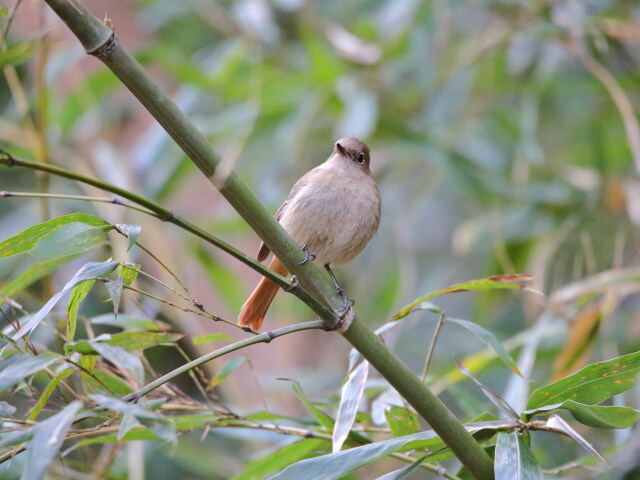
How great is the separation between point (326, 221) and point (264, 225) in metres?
1.19

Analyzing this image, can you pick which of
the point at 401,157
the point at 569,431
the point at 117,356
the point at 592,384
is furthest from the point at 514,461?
the point at 401,157

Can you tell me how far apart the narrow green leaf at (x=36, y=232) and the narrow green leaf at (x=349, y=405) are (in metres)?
0.53

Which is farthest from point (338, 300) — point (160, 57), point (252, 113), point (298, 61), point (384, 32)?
point (298, 61)

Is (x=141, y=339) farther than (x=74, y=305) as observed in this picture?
Yes

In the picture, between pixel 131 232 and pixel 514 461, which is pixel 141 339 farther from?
pixel 514 461

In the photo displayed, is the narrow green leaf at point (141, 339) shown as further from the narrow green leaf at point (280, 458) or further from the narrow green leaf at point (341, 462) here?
the narrow green leaf at point (280, 458)

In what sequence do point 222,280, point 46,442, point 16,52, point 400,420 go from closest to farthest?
point 46,442, point 400,420, point 16,52, point 222,280

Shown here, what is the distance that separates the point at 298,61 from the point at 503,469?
123 inches

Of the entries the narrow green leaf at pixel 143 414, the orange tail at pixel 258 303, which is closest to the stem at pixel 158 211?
the narrow green leaf at pixel 143 414

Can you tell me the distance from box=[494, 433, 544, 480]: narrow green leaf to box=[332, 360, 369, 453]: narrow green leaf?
25cm

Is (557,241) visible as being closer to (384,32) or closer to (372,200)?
(372,200)

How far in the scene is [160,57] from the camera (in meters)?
3.24

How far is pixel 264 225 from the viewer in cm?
120

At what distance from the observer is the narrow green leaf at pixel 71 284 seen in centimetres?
116
